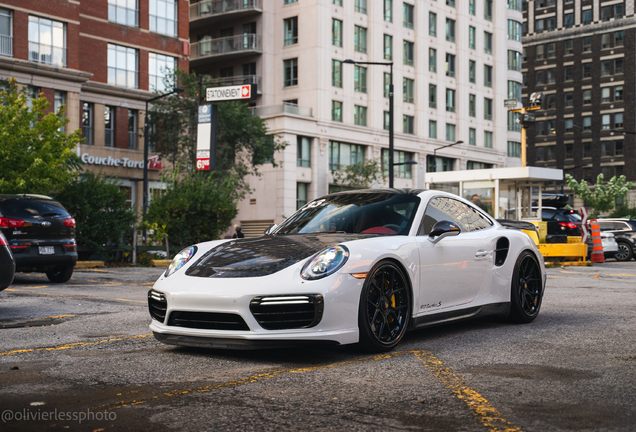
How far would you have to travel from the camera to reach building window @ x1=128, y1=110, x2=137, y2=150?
42.7 m

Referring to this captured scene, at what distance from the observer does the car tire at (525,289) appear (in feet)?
25.0

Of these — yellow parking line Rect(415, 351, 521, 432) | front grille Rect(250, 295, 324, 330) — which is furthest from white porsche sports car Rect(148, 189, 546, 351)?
yellow parking line Rect(415, 351, 521, 432)

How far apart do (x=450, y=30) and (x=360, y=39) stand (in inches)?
469

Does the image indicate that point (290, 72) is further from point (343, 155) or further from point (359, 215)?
point (359, 215)

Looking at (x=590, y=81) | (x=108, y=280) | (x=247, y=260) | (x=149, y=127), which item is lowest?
(x=108, y=280)

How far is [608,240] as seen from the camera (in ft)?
92.7

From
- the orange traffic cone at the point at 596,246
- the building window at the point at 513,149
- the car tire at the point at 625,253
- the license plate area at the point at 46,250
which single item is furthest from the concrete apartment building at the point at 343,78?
the license plate area at the point at 46,250

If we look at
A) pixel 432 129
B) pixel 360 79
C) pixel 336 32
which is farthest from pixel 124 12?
pixel 432 129

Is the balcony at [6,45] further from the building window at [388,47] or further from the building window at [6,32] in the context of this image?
the building window at [388,47]

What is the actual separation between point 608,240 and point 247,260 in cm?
2527

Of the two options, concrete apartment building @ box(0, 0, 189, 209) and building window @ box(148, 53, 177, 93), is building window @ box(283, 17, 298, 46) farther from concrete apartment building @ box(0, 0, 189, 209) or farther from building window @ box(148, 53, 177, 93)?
building window @ box(148, 53, 177, 93)

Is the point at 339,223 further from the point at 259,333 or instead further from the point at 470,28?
the point at 470,28

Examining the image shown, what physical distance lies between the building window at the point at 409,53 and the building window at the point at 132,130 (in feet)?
80.1

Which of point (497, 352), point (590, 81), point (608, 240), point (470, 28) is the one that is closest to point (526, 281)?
point (497, 352)
